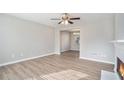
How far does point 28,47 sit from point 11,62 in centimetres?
118

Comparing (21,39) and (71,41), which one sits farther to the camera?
(71,41)

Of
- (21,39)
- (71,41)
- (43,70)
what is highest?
(21,39)

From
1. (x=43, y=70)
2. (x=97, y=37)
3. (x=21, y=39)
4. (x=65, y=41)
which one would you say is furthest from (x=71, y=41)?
(x=43, y=70)

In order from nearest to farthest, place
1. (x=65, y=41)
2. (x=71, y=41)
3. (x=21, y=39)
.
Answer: (x=21, y=39) < (x=65, y=41) < (x=71, y=41)

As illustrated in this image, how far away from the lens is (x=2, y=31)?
4.38 meters

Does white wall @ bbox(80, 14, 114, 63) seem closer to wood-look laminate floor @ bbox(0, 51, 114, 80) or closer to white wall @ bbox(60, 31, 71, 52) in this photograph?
wood-look laminate floor @ bbox(0, 51, 114, 80)

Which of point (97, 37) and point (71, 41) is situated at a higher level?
point (97, 37)

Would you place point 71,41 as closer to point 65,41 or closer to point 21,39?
point 65,41

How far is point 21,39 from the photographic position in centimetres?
518

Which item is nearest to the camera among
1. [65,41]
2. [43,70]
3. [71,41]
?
[43,70]

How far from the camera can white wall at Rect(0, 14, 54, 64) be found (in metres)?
4.48

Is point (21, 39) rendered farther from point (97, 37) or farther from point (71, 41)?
point (71, 41)
